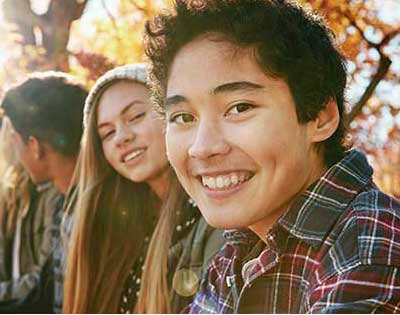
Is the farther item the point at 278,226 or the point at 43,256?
the point at 43,256

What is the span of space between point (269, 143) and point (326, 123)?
0.19 metres

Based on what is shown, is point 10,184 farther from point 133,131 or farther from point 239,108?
point 239,108

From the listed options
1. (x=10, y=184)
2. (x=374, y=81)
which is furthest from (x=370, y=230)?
(x=10, y=184)

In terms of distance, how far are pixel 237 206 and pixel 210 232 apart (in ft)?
2.56

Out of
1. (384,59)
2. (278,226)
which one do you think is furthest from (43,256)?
(278,226)

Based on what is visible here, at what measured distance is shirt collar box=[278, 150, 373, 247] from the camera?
1.36m

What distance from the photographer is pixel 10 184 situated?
3.59 metres

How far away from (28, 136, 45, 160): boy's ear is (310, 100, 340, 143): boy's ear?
210 cm

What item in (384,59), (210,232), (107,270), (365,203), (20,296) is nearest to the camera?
(365,203)

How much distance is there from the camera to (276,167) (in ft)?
4.66

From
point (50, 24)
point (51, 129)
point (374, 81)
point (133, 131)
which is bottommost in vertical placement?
point (133, 131)

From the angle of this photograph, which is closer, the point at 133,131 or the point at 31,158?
the point at 133,131

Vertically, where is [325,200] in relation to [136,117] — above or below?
below

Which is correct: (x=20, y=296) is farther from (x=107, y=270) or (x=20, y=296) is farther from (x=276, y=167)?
(x=276, y=167)
